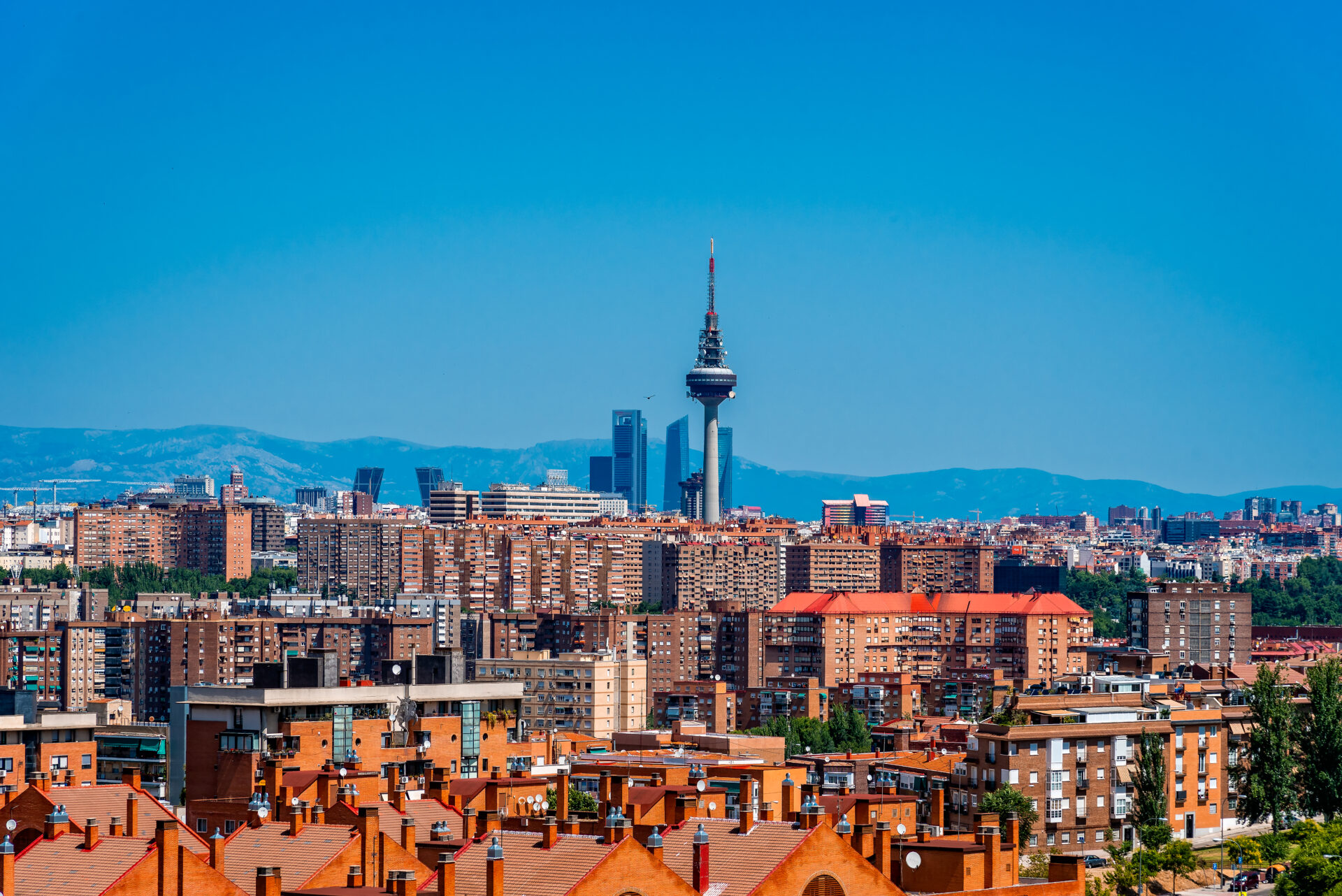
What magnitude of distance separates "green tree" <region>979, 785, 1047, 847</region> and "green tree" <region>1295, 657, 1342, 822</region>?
6.59m

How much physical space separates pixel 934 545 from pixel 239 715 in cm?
14415

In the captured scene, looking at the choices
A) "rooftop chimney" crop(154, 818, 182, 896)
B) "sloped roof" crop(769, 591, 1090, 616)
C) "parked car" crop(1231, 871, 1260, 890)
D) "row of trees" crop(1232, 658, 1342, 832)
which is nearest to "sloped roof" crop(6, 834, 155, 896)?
"rooftop chimney" crop(154, 818, 182, 896)

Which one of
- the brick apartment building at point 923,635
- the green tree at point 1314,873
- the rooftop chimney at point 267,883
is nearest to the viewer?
the rooftop chimney at point 267,883

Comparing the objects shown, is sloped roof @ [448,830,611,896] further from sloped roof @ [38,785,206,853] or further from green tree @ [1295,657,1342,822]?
green tree @ [1295,657,1342,822]

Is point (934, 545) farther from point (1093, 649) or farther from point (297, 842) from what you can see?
point (297, 842)

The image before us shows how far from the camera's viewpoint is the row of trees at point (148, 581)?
577ft

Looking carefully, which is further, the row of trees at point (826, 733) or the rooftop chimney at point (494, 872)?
the row of trees at point (826, 733)

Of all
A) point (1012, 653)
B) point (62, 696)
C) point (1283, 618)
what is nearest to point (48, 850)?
point (62, 696)

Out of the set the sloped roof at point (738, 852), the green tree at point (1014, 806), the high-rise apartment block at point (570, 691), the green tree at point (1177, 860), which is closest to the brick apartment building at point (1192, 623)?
the high-rise apartment block at point (570, 691)

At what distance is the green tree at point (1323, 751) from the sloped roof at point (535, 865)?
34.6 meters

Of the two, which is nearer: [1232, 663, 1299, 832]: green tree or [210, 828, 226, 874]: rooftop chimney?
[210, 828, 226, 874]: rooftop chimney

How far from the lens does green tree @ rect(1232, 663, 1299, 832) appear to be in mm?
57500

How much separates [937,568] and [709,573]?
17.5 metres

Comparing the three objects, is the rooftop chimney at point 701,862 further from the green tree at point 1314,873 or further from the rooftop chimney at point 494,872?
the green tree at point 1314,873
